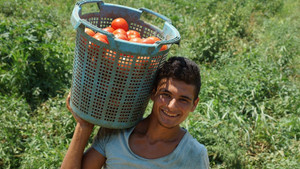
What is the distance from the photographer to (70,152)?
194 cm

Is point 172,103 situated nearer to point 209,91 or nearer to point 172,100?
point 172,100

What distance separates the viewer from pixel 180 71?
1850 millimetres

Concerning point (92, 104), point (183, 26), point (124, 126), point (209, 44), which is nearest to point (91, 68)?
point (92, 104)

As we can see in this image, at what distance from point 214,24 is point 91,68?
12.2 ft

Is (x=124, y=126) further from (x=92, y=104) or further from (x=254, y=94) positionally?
(x=254, y=94)

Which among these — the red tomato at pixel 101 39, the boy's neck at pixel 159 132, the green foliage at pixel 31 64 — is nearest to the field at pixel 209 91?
the green foliage at pixel 31 64

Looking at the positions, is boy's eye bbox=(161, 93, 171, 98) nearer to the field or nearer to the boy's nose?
the boy's nose

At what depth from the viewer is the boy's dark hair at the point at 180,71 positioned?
1847mm

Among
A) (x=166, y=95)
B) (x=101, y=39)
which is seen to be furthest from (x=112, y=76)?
(x=166, y=95)

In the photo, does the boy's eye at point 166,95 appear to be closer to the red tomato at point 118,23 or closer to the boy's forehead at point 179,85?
the boy's forehead at point 179,85

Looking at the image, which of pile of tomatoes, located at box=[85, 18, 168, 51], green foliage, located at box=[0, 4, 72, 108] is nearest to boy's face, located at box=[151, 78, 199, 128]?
pile of tomatoes, located at box=[85, 18, 168, 51]

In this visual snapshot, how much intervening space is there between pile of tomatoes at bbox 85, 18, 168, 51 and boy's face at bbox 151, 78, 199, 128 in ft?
0.67

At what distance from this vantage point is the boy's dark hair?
185 centimetres

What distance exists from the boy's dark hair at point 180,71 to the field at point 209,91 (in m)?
1.44
